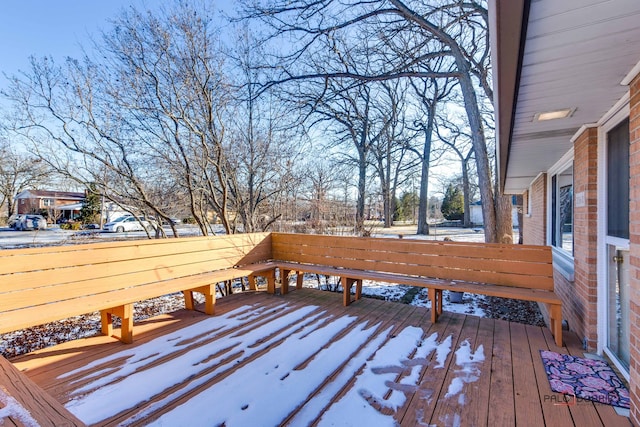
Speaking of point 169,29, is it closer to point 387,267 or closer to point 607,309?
point 387,267

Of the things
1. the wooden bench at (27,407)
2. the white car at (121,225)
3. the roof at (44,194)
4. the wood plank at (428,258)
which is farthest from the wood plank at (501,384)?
the roof at (44,194)

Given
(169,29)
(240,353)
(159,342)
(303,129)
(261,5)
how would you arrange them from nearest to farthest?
(240,353)
(159,342)
(169,29)
(261,5)
(303,129)

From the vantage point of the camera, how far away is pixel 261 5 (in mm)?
6230

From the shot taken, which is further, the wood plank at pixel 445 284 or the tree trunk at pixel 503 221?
the tree trunk at pixel 503 221

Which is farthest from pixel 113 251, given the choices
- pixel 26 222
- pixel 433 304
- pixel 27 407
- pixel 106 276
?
pixel 26 222

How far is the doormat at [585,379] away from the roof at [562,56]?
2009 millimetres

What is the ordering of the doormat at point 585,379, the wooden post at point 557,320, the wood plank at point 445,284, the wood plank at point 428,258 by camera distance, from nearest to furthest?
the doormat at point 585,379 < the wooden post at point 557,320 < the wood plank at point 445,284 < the wood plank at point 428,258

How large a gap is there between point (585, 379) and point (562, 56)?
2279 mm

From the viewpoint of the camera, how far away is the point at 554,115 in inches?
99.0

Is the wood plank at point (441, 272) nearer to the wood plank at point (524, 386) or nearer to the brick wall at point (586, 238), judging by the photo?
the brick wall at point (586, 238)

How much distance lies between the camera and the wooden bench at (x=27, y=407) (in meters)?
1.02

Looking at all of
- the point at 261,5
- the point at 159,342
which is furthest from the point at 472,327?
the point at 261,5

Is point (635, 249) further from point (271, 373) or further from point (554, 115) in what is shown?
point (271, 373)

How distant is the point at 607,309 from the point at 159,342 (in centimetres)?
401
